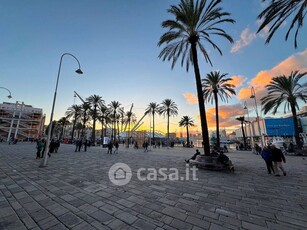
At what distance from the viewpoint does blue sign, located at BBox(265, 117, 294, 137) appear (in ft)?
122

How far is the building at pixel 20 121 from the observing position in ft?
215

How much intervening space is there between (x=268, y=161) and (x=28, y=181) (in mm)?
12619

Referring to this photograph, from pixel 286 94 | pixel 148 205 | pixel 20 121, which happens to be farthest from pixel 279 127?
pixel 20 121

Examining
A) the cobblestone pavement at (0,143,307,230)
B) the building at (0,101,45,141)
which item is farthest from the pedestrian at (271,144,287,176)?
the building at (0,101,45,141)

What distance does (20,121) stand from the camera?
68562mm

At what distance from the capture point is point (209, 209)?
4.01 meters

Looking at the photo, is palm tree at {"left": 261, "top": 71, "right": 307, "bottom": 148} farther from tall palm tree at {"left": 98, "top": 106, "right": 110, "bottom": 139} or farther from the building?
the building

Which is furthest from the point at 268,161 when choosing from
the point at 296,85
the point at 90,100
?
the point at 90,100

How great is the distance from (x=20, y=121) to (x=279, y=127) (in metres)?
99.8

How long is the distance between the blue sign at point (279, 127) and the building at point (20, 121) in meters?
92.0

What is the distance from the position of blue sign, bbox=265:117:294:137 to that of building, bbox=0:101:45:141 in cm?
9203

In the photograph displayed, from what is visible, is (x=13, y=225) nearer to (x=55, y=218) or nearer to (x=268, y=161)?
(x=55, y=218)

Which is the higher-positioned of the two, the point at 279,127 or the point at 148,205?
the point at 279,127

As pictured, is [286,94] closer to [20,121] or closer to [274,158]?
[274,158]
